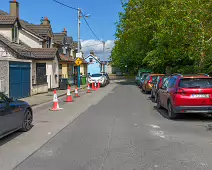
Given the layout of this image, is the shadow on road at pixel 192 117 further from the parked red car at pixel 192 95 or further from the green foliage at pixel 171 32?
the green foliage at pixel 171 32

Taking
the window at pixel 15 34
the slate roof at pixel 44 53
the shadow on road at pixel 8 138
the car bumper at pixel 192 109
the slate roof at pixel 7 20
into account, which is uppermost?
the slate roof at pixel 7 20

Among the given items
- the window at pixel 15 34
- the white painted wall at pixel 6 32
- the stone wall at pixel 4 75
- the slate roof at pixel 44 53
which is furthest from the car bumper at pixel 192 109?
the slate roof at pixel 44 53

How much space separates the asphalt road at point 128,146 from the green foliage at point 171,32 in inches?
416

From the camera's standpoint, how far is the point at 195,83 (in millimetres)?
9625

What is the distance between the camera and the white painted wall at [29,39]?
1116 inches

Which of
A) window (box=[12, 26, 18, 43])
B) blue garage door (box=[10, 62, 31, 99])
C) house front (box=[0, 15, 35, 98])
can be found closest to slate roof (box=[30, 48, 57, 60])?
house front (box=[0, 15, 35, 98])

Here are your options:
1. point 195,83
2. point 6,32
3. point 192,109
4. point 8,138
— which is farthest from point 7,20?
point 192,109

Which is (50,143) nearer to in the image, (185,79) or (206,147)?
(206,147)

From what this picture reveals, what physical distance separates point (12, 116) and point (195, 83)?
6.08 m

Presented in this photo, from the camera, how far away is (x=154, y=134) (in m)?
7.54

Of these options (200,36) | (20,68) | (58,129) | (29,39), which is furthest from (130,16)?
(58,129)

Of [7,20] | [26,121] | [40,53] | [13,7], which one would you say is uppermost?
[13,7]

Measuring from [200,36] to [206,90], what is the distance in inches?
362

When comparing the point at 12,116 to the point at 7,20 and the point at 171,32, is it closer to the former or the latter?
the point at 171,32
